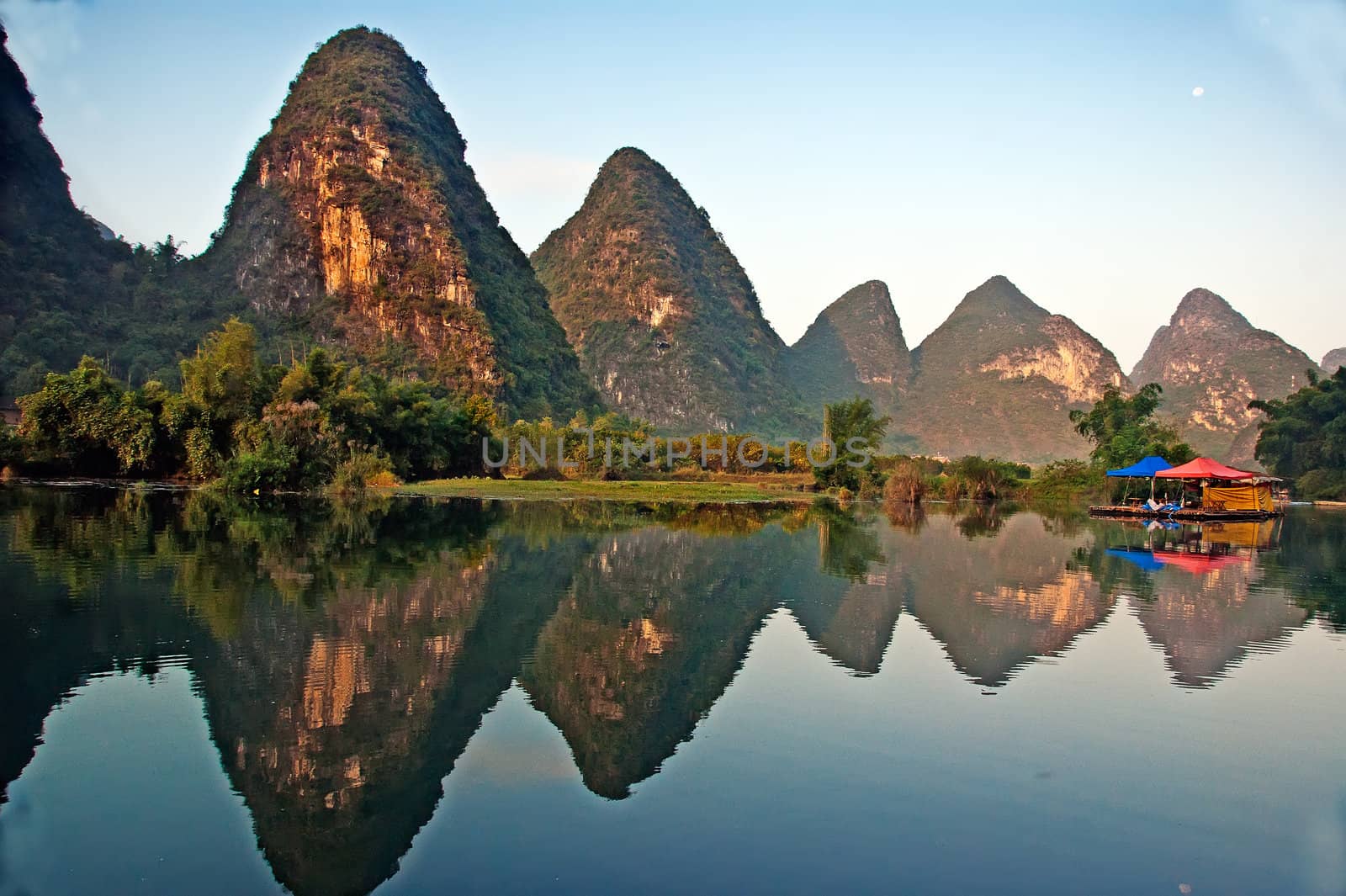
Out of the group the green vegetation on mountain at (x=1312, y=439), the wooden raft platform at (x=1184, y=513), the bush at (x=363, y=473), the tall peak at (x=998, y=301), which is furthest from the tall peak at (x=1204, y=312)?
the bush at (x=363, y=473)

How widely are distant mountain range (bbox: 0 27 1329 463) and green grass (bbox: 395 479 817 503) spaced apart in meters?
29.3

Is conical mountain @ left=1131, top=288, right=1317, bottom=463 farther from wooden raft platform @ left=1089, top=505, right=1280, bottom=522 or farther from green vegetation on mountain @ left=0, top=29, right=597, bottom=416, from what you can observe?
wooden raft platform @ left=1089, top=505, right=1280, bottom=522

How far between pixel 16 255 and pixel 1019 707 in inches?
2823

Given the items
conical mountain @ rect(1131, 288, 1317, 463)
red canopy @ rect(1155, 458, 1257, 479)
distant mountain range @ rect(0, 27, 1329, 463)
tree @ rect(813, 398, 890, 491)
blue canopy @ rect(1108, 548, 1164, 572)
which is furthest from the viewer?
conical mountain @ rect(1131, 288, 1317, 463)

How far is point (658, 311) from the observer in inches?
4678

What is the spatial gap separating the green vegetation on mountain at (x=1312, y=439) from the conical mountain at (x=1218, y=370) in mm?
44741

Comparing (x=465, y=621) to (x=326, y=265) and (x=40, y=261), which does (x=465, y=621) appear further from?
(x=326, y=265)

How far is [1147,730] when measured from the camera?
6328 millimetres

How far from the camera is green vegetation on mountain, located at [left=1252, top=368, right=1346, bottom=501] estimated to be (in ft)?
149

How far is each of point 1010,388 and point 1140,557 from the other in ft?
410

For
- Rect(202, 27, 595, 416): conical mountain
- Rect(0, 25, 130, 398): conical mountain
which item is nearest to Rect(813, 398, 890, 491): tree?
Rect(202, 27, 595, 416): conical mountain

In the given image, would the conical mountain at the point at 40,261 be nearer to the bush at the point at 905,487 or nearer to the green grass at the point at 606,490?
the green grass at the point at 606,490

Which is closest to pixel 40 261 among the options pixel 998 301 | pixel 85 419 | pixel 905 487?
pixel 85 419

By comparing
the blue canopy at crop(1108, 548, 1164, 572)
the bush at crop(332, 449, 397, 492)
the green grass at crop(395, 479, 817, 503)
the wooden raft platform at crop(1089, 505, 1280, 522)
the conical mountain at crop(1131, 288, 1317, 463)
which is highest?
the conical mountain at crop(1131, 288, 1317, 463)
